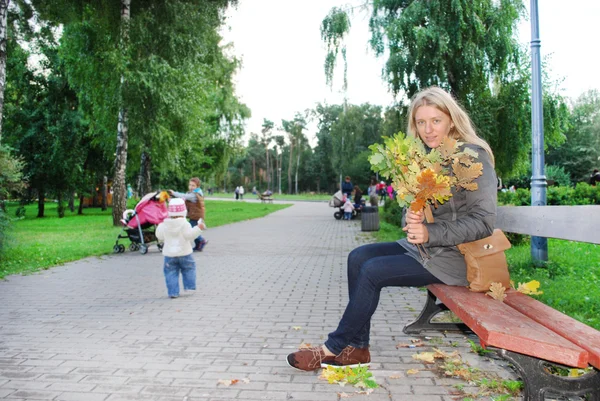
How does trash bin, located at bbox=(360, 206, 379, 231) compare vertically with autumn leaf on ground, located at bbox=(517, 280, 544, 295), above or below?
below

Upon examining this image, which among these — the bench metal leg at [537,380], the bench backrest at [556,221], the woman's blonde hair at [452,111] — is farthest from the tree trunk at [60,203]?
the bench metal leg at [537,380]

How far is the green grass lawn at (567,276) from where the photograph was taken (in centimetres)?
516

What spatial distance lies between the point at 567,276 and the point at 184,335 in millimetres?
5233

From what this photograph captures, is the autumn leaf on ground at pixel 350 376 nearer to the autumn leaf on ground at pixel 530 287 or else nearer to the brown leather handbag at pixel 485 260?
the brown leather handbag at pixel 485 260

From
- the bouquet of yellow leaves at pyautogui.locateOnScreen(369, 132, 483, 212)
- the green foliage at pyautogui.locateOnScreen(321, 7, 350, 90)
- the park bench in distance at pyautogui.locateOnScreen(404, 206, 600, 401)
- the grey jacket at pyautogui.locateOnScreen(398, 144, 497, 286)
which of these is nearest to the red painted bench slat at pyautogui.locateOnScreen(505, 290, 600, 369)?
the park bench in distance at pyautogui.locateOnScreen(404, 206, 600, 401)

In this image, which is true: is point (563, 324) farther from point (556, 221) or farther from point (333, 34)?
point (333, 34)

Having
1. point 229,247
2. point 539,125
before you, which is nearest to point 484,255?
point 539,125

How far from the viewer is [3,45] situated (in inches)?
387

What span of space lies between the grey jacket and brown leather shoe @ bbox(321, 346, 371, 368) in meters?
0.79

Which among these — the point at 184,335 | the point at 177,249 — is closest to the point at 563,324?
the point at 184,335

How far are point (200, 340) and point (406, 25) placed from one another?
38.2 ft

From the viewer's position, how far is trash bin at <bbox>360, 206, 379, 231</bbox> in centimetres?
1631

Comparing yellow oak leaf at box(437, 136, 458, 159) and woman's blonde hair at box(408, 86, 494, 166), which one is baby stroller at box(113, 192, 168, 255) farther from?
yellow oak leaf at box(437, 136, 458, 159)

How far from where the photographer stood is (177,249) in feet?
21.0
